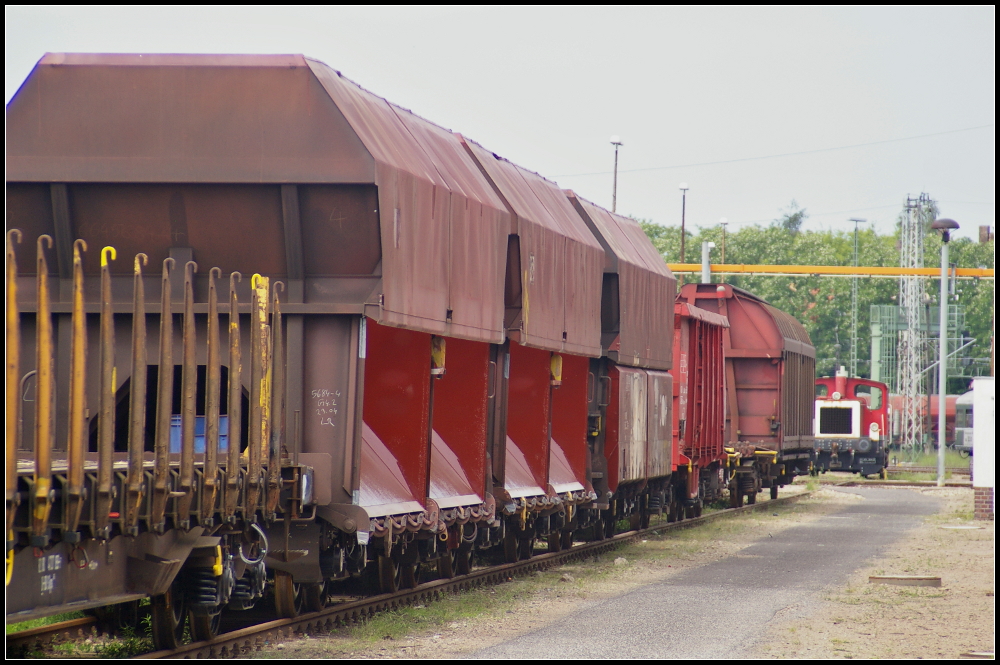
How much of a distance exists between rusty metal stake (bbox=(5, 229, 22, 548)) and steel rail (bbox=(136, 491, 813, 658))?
2821 mm

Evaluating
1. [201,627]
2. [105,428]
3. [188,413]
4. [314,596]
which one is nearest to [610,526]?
[314,596]

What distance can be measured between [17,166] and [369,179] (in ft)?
8.39

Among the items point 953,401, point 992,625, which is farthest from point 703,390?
point 953,401

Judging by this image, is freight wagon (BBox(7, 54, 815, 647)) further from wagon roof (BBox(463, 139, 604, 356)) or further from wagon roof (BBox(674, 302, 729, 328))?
wagon roof (BBox(674, 302, 729, 328))

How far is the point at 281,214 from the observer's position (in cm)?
925

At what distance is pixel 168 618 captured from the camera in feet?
27.6

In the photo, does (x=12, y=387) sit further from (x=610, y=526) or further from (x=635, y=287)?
(x=610, y=526)

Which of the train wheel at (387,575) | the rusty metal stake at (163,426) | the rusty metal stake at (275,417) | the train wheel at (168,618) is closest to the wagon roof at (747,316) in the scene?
the train wheel at (387,575)

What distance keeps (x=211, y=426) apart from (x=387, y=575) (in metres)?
4.64

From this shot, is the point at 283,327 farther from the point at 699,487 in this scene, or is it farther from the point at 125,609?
the point at 699,487

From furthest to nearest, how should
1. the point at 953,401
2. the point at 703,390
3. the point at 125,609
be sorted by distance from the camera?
the point at 953,401 → the point at 703,390 → the point at 125,609

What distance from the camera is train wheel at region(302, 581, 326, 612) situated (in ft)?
34.2

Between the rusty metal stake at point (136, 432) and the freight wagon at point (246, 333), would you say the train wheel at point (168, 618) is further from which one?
the rusty metal stake at point (136, 432)

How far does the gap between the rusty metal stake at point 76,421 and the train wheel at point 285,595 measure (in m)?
3.80
